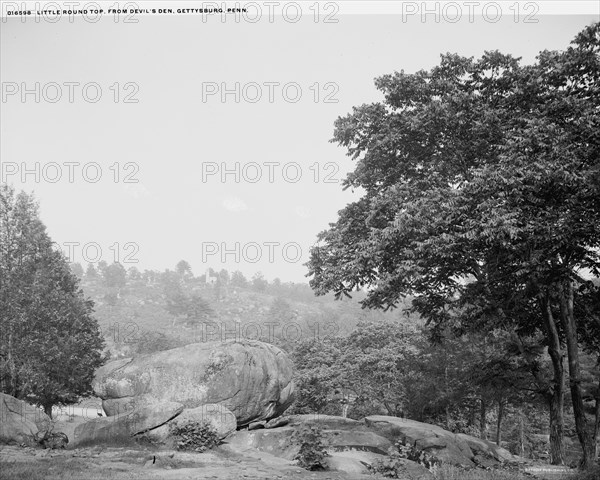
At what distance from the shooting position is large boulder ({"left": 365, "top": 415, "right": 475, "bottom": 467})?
17509mm

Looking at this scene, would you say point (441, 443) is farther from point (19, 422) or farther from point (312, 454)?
point (19, 422)

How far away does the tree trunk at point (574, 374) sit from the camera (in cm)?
1588

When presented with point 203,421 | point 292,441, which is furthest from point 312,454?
point 203,421

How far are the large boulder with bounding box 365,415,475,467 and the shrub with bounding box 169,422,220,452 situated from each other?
717 centimetres

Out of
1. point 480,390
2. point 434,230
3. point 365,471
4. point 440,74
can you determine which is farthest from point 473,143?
point 480,390

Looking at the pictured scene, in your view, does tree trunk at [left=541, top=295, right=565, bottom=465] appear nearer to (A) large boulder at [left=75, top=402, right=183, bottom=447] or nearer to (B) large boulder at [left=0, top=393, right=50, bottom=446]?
(A) large boulder at [left=75, top=402, right=183, bottom=447]

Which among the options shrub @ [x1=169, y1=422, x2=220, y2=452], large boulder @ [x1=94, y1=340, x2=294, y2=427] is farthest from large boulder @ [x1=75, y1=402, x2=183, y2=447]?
large boulder @ [x1=94, y1=340, x2=294, y2=427]

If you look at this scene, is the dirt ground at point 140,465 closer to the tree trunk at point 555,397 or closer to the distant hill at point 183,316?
the tree trunk at point 555,397

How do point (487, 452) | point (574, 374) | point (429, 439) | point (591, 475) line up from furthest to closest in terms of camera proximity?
point (487, 452)
point (429, 439)
point (574, 374)
point (591, 475)

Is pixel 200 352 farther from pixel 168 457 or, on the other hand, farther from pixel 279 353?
pixel 168 457

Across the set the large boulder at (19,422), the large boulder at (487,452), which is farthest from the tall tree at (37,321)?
the large boulder at (487,452)

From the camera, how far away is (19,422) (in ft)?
53.4

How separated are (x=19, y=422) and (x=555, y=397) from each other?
66.6ft

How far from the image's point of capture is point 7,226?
89.4 feet
